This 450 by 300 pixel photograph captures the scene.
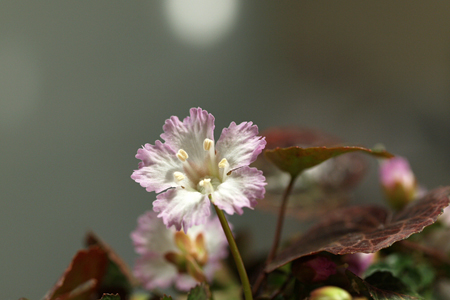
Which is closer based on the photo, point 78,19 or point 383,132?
Result: point 78,19

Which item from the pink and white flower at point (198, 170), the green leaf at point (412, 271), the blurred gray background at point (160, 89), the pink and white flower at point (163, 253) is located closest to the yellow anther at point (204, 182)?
the pink and white flower at point (198, 170)

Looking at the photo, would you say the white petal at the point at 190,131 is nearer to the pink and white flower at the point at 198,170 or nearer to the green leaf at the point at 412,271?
the pink and white flower at the point at 198,170

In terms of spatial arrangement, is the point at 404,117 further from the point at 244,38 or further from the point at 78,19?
the point at 78,19

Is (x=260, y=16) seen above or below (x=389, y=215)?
above

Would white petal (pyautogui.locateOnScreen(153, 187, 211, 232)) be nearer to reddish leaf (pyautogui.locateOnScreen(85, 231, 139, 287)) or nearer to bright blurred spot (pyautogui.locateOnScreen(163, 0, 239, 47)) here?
reddish leaf (pyautogui.locateOnScreen(85, 231, 139, 287))

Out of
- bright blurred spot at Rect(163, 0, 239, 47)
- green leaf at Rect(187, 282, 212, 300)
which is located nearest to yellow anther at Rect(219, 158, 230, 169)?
green leaf at Rect(187, 282, 212, 300)

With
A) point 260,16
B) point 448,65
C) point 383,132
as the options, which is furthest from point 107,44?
point 448,65

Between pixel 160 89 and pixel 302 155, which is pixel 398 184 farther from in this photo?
pixel 160 89
